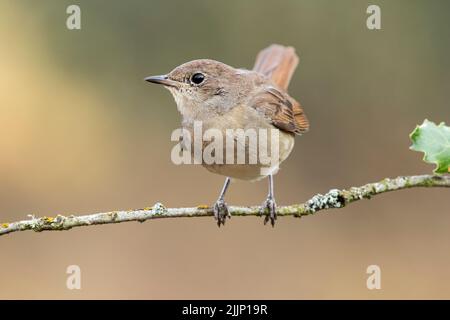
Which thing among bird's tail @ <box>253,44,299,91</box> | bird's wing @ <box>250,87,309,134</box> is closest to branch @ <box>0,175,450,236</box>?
bird's wing @ <box>250,87,309,134</box>

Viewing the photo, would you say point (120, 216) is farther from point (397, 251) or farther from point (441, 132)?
point (397, 251)

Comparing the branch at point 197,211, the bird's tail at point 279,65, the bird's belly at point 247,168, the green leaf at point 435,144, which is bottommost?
the branch at point 197,211

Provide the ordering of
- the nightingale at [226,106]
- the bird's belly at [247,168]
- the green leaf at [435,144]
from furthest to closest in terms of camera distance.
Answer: the nightingale at [226,106] < the bird's belly at [247,168] < the green leaf at [435,144]

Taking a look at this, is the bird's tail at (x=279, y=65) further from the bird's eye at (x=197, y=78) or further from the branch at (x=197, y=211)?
the branch at (x=197, y=211)

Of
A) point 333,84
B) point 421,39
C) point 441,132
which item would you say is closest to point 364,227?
point 333,84

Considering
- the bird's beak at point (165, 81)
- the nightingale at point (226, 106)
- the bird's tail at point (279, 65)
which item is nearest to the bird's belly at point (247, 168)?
the nightingale at point (226, 106)

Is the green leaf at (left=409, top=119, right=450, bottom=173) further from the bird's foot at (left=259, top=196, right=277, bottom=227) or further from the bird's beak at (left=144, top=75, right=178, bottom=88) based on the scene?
the bird's beak at (left=144, top=75, right=178, bottom=88)
